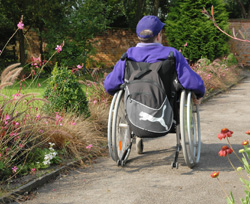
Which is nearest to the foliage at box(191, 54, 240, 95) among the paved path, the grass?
the grass

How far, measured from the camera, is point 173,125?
4.58 m

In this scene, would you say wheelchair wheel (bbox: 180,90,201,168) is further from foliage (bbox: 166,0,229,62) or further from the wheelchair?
foliage (bbox: 166,0,229,62)

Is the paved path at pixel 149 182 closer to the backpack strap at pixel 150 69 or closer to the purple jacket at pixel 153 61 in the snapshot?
the purple jacket at pixel 153 61

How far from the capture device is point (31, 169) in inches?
165

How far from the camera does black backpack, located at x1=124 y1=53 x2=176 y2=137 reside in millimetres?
4152

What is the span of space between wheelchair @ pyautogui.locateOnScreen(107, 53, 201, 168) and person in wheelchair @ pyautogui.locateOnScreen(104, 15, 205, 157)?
2.7 inches

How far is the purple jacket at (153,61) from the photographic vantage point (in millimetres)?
4375

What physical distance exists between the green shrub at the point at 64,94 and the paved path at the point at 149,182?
1092 millimetres

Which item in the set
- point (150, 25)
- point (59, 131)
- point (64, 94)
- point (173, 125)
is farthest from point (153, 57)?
point (64, 94)

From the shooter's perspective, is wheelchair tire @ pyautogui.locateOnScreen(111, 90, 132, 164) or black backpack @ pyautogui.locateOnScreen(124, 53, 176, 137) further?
wheelchair tire @ pyautogui.locateOnScreen(111, 90, 132, 164)

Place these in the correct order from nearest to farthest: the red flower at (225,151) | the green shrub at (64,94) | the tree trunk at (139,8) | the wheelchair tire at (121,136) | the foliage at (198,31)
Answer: the red flower at (225,151) < the wheelchair tire at (121,136) < the green shrub at (64,94) < the foliage at (198,31) < the tree trunk at (139,8)

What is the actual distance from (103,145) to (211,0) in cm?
1271

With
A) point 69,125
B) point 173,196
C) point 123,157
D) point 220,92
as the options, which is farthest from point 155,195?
point 220,92

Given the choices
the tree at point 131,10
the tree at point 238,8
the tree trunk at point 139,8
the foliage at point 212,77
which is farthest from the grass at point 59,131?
the tree at point 238,8
